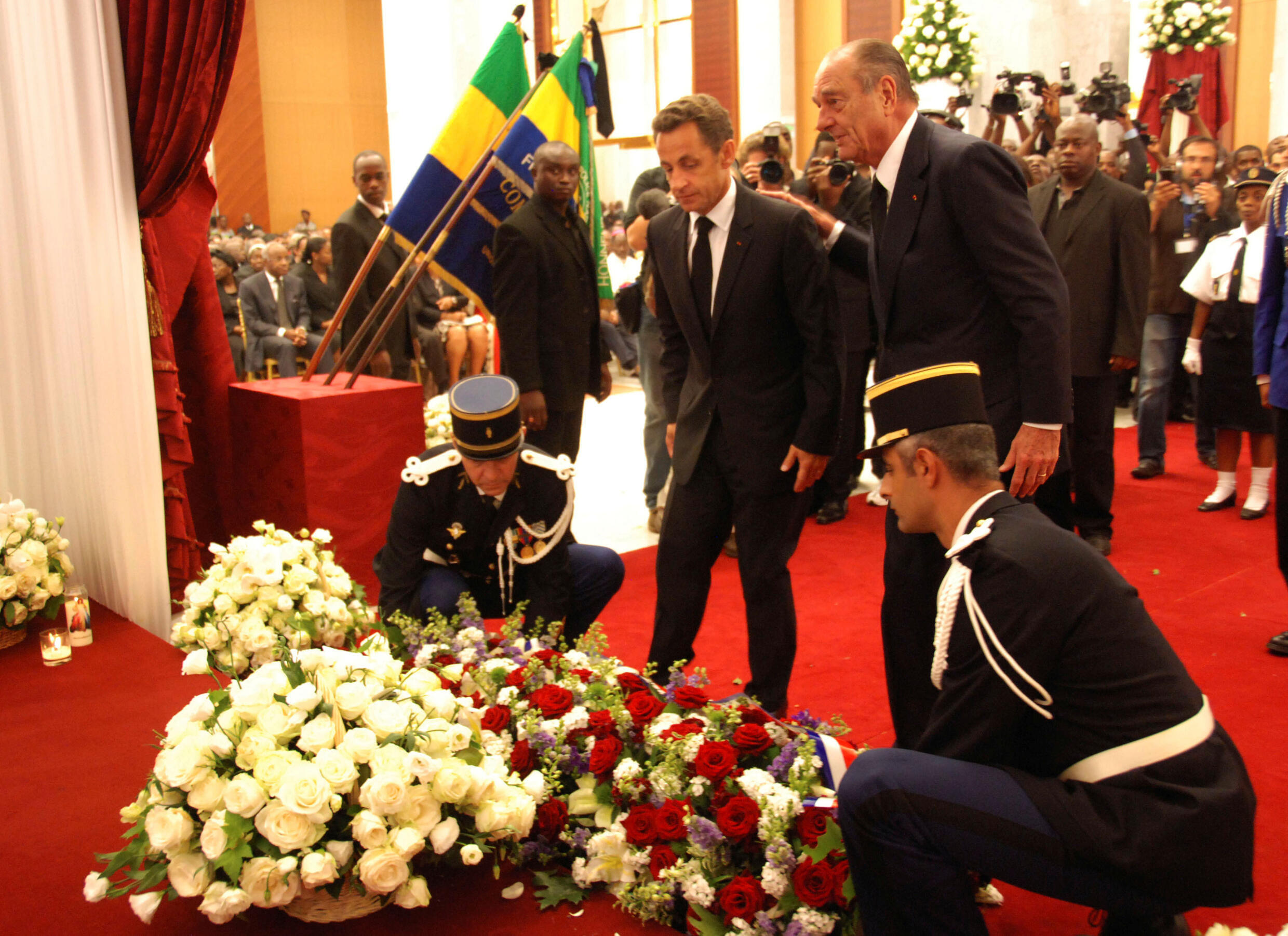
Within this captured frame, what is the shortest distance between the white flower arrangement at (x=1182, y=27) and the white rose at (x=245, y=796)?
965 centimetres

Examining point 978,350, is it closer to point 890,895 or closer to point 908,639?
point 908,639

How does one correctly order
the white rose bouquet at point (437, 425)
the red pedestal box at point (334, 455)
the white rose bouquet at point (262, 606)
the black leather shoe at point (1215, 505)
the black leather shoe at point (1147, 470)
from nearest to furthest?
the white rose bouquet at point (262, 606) → the red pedestal box at point (334, 455) → the white rose bouquet at point (437, 425) → the black leather shoe at point (1215, 505) → the black leather shoe at point (1147, 470)

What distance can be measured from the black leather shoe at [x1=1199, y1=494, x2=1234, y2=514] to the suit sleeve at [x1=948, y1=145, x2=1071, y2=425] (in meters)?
3.24

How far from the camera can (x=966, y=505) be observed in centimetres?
176

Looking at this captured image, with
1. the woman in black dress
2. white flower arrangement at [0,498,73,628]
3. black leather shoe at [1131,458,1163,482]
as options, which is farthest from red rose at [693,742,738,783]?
the woman in black dress

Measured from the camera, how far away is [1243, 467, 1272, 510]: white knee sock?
4.98 metres

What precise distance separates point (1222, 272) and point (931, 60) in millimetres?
4776

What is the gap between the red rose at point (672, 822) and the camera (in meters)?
1.87

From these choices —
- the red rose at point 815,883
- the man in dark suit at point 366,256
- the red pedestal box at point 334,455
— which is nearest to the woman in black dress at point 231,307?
the man in dark suit at point 366,256

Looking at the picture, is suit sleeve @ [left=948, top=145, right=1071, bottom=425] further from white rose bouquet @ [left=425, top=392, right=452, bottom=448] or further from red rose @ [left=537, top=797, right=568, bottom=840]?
white rose bouquet @ [left=425, top=392, right=452, bottom=448]

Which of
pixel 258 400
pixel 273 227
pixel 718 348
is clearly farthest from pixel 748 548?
pixel 273 227

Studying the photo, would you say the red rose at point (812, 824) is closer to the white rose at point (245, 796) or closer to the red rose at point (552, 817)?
the red rose at point (552, 817)

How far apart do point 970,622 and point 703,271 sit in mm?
1467

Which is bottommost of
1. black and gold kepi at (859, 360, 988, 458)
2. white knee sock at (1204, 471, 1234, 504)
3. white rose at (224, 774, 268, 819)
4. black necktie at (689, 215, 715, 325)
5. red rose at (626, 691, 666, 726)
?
white knee sock at (1204, 471, 1234, 504)
